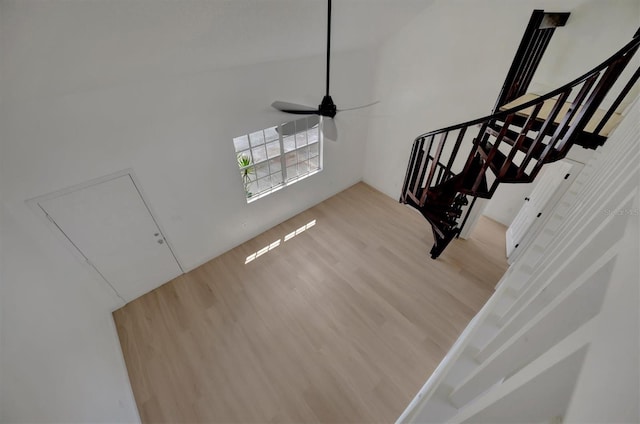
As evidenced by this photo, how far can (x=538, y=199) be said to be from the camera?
4098 mm

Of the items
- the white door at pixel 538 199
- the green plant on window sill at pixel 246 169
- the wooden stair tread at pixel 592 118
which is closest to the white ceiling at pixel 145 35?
the green plant on window sill at pixel 246 169

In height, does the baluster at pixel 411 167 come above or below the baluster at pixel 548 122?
below

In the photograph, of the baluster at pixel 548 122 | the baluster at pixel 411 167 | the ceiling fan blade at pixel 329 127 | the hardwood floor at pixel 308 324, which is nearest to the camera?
the baluster at pixel 548 122

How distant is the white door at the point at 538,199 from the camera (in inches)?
142

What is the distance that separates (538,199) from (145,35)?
5.27 m

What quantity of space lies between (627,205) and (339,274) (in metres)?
3.91

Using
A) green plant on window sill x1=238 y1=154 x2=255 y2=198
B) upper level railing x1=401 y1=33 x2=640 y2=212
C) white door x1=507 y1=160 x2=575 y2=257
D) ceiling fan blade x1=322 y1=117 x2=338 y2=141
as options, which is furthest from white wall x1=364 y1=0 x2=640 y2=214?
green plant on window sill x1=238 y1=154 x2=255 y2=198

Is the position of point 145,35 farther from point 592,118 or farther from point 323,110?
point 592,118

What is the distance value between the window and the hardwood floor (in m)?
0.99

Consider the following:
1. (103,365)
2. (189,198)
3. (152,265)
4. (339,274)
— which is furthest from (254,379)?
(189,198)

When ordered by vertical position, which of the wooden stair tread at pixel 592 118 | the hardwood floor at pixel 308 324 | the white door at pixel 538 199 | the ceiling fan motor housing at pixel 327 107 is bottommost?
the hardwood floor at pixel 308 324

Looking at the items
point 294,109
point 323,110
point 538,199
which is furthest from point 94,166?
point 538,199

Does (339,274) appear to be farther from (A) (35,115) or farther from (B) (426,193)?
(A) (35,115)

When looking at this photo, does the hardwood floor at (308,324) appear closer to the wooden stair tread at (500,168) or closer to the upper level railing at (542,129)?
the upper level railing at (542,129)
